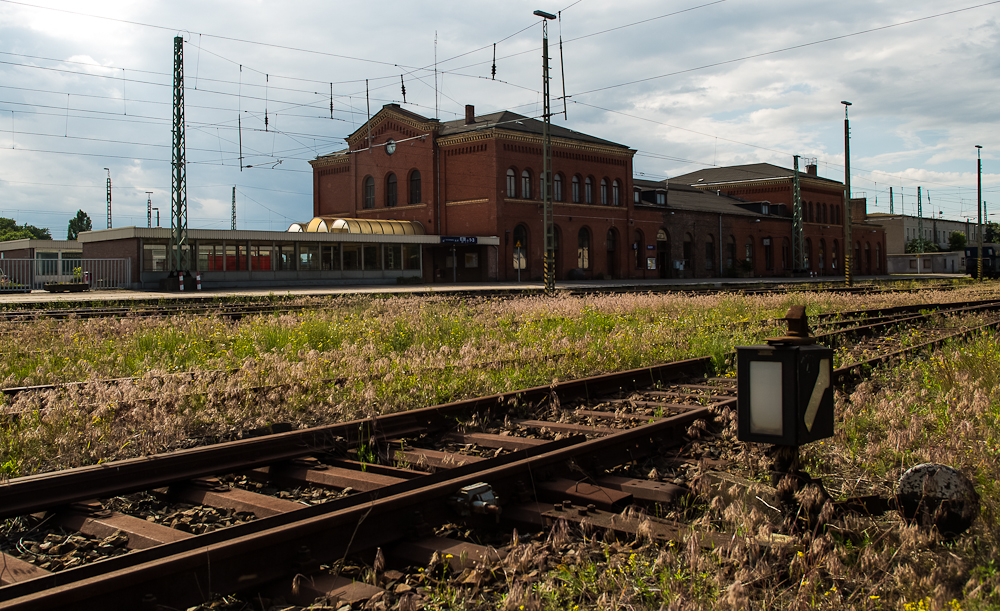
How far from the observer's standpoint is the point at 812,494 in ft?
10.4

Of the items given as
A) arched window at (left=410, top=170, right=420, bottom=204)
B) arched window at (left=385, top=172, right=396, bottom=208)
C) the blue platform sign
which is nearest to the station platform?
the blue platform sign

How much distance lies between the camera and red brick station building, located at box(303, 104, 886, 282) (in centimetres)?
4619

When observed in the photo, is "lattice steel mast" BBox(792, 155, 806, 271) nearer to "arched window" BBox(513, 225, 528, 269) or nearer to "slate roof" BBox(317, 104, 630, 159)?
"slate roof" BBox(317, 104, 630, 159)

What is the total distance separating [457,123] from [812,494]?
50189 millimetres

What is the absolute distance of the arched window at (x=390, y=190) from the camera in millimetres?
51812

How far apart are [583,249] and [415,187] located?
1231 centimetres

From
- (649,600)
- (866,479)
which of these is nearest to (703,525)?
(649,600)

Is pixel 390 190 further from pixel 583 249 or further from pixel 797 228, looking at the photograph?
pixel 797 228

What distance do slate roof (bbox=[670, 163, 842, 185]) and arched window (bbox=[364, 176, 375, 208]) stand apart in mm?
36766

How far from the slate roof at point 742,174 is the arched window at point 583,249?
91.5ft

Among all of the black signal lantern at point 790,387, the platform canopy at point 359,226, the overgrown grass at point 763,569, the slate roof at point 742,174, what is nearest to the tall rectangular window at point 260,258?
the platform canopy at point 359,226

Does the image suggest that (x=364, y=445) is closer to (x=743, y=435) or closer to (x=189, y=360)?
(x=743, y=435)

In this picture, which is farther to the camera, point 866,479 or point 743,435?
point 866,479

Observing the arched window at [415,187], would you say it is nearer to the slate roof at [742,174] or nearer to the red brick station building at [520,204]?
the red brick station building at [520,204]
